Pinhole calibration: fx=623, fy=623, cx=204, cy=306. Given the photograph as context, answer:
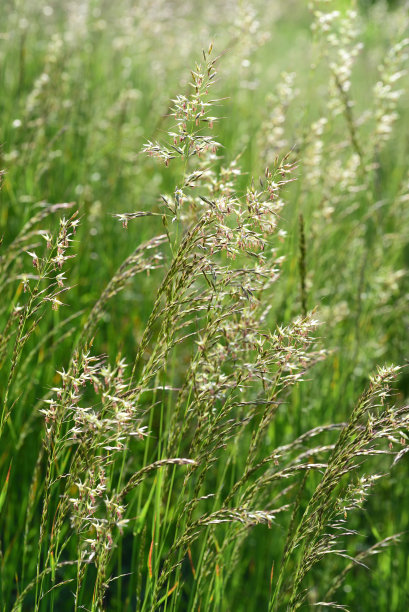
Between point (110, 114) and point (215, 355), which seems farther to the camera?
point (110, 114)

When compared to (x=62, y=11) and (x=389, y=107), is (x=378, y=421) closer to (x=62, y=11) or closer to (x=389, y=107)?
(x=389, y=107)

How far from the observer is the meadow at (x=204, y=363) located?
3.93 ft

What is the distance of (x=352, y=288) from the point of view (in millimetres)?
2959

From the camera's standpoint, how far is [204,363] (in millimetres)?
1283

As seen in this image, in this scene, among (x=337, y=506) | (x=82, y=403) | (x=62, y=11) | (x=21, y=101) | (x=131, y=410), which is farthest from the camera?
(x=62, y=11)

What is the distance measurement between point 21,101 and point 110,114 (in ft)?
2.53

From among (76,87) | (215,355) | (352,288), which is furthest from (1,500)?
(76,87)

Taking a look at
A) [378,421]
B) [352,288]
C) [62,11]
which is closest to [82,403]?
[352,288]

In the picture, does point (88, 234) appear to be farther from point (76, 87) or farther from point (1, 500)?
point (1, 500)

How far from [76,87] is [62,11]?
10.6 ft

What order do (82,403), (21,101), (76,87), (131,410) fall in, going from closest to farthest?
(131,410) < (82,403) < (21,101) < (76,87)

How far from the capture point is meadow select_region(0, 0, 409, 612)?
1.20 m

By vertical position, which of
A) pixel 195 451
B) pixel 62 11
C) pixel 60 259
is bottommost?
pixel 195 451

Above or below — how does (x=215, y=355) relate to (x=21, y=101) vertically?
below
